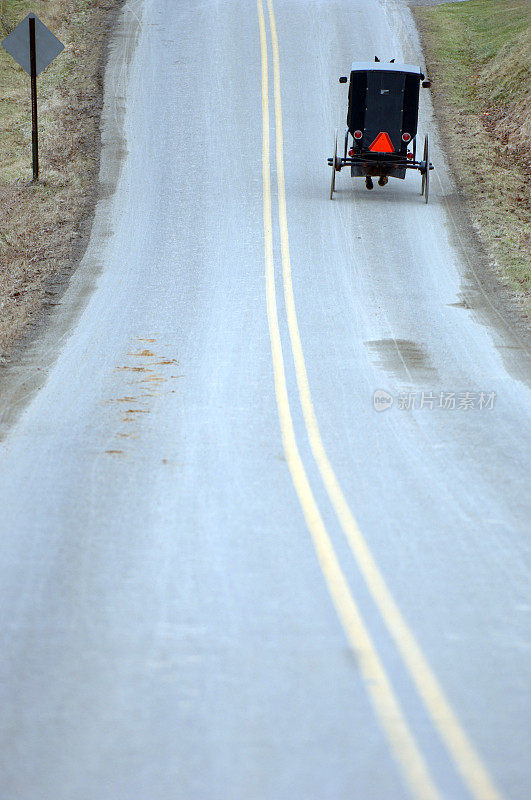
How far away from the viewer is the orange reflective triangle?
17.9 meters

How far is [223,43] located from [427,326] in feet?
65.8

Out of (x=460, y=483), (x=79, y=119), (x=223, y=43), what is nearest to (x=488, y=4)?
(x=223, y=43)

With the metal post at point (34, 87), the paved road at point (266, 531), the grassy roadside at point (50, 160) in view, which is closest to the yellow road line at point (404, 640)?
the paved road at point (266, 531)

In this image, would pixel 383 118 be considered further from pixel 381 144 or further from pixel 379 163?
pixel 379 163

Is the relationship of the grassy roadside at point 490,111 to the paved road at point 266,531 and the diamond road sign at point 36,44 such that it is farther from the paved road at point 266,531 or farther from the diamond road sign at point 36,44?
the diamond road sign at point 36,44

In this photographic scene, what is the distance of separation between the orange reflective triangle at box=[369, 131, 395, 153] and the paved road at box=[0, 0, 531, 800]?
114 inches

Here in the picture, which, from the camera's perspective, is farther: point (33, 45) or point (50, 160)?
point (50, 160)

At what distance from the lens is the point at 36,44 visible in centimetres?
1817

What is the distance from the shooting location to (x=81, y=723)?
3959mm

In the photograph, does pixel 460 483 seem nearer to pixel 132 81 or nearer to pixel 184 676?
pixel 184 676

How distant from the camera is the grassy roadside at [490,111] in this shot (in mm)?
16531

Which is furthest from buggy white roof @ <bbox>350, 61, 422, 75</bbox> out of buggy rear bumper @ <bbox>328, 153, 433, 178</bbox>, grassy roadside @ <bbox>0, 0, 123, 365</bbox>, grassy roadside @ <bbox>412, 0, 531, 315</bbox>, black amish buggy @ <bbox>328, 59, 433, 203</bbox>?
grassy roadside @ <bbox>0, 0, 123, 365</bbox>

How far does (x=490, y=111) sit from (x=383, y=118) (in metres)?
7.08

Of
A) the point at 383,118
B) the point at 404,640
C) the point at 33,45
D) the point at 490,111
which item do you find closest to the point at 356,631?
the point at 404,640
